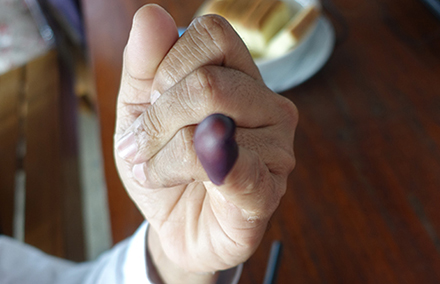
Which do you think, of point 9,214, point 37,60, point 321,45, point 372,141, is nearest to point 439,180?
point 372,141

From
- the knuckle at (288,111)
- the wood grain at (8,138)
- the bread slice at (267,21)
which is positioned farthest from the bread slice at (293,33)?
the wood grain at (8,138)

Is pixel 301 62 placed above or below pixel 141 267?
above

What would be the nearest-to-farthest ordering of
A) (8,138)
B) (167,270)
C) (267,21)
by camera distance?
(167,270), (267,21), (8,138)

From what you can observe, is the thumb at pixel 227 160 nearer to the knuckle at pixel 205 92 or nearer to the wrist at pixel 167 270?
the knuckle at pixel 205 92

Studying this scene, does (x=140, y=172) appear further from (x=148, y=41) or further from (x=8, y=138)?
(x=8, y=138)

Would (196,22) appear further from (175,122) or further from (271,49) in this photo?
(271,49)

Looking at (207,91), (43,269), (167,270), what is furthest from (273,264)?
(43,269)

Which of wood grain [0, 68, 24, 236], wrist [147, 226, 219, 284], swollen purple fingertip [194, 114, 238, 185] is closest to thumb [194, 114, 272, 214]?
swollen purple fingertip [194, 114, 238, 185]

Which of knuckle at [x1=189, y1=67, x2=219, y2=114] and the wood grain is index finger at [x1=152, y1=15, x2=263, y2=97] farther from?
the wood grain
